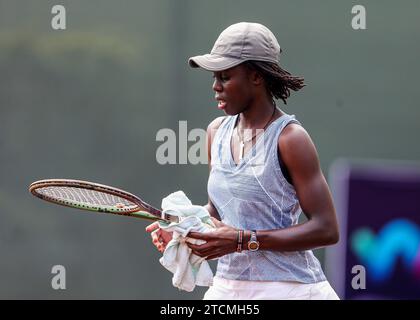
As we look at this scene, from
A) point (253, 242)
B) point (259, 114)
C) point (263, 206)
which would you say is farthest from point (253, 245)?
point (259, 114)

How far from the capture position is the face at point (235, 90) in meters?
2.97

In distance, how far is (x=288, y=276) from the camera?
2.92 m

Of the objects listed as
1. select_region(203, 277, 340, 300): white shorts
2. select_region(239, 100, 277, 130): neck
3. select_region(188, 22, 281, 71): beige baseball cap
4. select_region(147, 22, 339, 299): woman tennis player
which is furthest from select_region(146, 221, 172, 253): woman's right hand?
select_region(188, 22, 281, 71): beige baseball cap

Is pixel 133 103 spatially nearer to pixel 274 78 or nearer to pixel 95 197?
pixel 95 197

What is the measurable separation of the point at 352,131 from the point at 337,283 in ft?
2.40

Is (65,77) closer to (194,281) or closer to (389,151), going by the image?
(389,151)

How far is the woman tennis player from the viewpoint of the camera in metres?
2.85

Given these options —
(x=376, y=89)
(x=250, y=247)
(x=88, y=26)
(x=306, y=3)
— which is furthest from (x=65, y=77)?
(x=250, y=247)

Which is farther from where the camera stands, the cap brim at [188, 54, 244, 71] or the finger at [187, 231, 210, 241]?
the cap brim at [188, 54, 244, 71]

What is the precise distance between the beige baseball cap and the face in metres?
0.03

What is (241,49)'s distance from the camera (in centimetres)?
296

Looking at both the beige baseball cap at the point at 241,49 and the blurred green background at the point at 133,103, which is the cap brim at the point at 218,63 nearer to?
the beige baseball cap at the point at 241,49

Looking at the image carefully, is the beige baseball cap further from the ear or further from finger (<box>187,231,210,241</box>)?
finger (<box>187,231,210,241</box>)

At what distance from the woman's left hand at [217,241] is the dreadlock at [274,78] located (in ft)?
1.61
